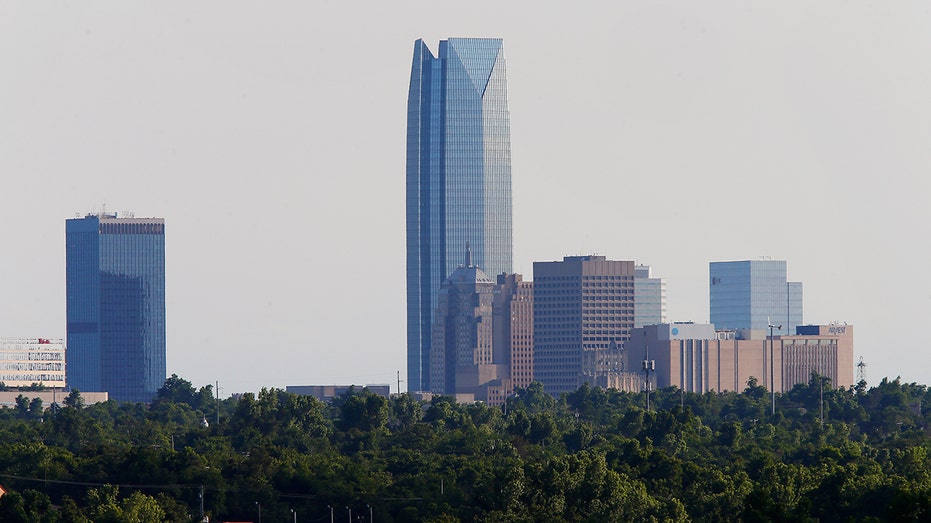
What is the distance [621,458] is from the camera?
191 metres

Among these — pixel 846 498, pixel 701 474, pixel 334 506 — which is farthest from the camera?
pixel 334 506

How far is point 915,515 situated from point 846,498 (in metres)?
42.2

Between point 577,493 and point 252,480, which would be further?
point 252,480

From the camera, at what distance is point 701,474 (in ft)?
573

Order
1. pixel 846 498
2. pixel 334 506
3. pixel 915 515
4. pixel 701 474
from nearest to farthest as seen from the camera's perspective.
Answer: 1. pixel 915 515
2. pixel 846 498
3. pixel 701 474
4. pixel 334 506

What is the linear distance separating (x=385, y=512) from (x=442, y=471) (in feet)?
59.6

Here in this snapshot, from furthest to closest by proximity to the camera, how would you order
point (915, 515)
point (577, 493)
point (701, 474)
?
point (701, 474) < point (577, 493) < point (915, 515)

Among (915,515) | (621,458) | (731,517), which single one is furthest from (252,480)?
(915,515)

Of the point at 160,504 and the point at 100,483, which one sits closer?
the point at 160,504

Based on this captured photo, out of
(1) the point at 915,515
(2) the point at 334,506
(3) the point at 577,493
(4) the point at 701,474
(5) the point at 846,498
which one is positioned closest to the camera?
(1) the point at 915,515

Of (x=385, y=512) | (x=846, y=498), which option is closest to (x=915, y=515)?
(x=846, y=498)

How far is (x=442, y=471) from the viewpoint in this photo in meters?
197

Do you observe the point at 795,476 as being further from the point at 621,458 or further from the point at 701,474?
the point at 621,458

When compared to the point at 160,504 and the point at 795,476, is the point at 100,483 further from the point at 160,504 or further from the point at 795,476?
the point at 795,476
